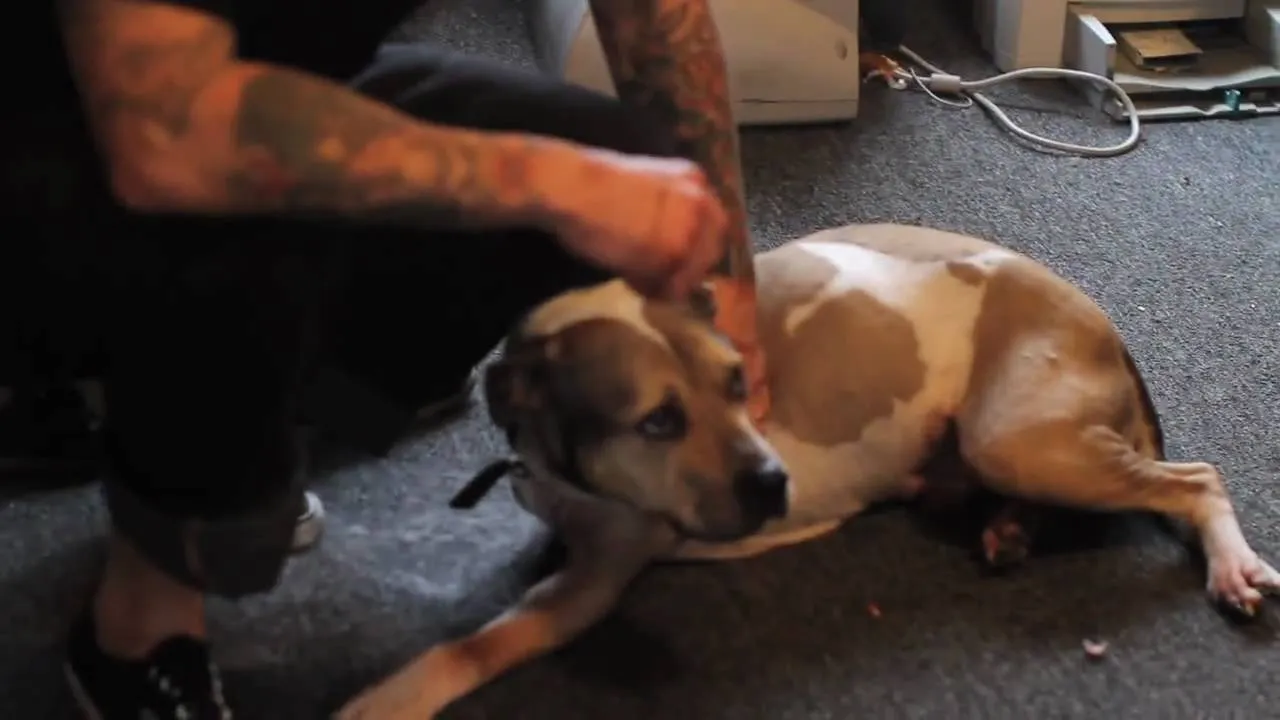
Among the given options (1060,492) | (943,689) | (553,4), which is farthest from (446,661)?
(553,4)

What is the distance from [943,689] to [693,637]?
23 centimetres

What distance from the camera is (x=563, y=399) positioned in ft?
4.01

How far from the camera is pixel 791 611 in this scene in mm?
1382

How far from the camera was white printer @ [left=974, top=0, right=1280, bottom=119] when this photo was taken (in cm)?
231

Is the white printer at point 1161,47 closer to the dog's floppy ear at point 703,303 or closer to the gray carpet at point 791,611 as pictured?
the gray carpet at point 791,611

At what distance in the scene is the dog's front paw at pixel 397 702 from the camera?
1.23 meters

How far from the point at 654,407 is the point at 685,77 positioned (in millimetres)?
347

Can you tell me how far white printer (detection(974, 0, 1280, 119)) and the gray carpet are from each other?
62cm

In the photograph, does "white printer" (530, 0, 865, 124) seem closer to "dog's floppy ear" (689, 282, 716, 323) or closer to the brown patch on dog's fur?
the brown patch on dog's fur

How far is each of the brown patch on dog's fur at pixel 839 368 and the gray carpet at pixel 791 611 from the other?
0.43ft

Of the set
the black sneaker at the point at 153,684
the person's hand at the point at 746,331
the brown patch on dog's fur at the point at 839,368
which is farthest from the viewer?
the brown patch on dog's fur at the point at 839,368

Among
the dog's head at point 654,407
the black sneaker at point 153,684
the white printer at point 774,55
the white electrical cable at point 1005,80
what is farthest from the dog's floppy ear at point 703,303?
the white electrical cable at point 1005,80

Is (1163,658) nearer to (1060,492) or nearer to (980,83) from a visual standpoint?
(1060,492)

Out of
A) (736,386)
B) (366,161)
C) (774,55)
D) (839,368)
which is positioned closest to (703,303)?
(736,386)
